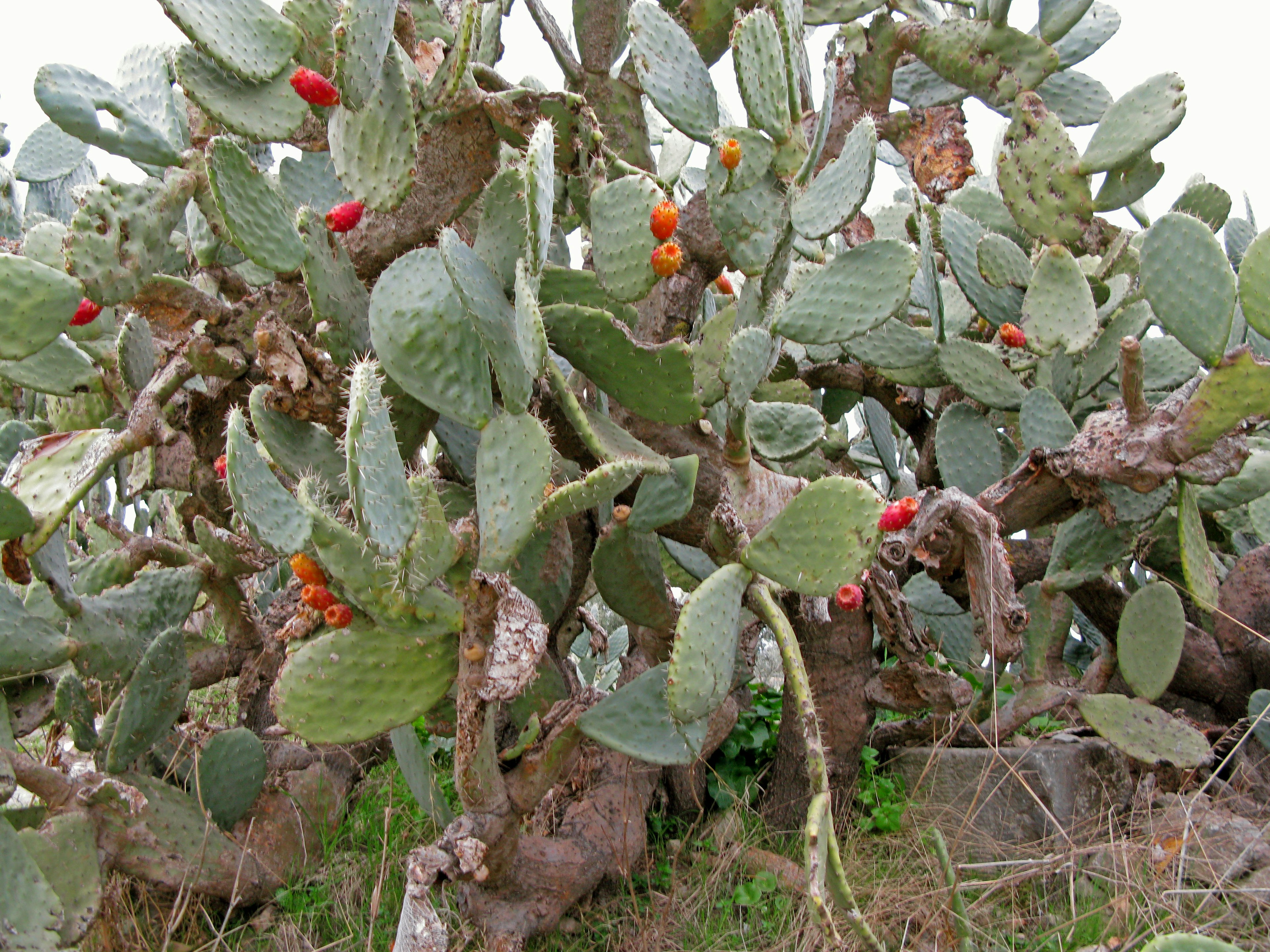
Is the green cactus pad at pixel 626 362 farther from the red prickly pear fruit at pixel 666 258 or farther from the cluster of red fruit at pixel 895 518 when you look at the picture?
the cluster of red fruit at pixel 895 518

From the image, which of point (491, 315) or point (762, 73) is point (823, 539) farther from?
point (762, 73)

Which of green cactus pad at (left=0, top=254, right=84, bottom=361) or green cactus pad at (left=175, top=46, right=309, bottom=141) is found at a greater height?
green cactus pad at (left=175, top=46, right=309, bottom=141)

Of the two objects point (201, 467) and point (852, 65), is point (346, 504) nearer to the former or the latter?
point (201, 467)

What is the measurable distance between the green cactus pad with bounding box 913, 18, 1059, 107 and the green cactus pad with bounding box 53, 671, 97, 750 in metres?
A: 2.51

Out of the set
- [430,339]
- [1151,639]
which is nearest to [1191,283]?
[1151,639]

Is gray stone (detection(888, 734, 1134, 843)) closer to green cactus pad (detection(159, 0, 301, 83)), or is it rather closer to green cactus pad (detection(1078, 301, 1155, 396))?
green cactus pad (detection(1078, 301, 1155, 396))

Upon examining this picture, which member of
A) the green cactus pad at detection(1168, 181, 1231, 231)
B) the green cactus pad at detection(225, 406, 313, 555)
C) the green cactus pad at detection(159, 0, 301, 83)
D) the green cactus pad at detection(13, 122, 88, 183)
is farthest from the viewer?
the green cactus pad at detection(13, 122, 88, 183)

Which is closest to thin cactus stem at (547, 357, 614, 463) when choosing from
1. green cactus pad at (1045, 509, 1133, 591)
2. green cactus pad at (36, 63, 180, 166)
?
green cactus pad at (36, 63, 180, 166)

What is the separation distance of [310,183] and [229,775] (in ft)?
4.26

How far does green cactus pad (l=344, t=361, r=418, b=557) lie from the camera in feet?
3.60

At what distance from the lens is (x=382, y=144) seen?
152 centimetres

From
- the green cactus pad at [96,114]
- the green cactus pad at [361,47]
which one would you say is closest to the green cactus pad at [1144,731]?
the green cactus pad at [361,47]

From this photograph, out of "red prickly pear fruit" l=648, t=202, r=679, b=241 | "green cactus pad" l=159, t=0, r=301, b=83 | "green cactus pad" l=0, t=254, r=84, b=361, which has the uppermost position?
"green cactus pad" l=159, t=0, r=301, b=83

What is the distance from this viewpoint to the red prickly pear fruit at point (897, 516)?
4.69ft
